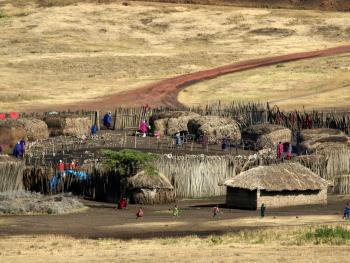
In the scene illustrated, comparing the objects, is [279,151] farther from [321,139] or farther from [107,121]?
[107,121]

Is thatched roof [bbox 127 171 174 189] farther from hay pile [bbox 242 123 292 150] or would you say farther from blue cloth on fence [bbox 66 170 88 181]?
hay pile [bbox 242 123 292 150]

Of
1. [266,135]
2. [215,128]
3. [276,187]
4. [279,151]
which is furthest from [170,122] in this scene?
[276,187]

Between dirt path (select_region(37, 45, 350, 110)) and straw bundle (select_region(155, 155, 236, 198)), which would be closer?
straw bundle (select_region(155, 155, 236, 198))

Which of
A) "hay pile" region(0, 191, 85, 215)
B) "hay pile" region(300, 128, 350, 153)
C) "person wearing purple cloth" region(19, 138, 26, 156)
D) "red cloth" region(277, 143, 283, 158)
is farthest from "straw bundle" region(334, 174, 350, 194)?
"person wearing purple cloth" region(19, 138, 26, 156)

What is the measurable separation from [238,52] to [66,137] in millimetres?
43432

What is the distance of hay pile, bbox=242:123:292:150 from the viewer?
7012 centimetres

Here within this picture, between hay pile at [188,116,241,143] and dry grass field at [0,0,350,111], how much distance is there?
16.2 metres

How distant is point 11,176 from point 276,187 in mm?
11637

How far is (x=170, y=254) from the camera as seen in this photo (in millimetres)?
42531

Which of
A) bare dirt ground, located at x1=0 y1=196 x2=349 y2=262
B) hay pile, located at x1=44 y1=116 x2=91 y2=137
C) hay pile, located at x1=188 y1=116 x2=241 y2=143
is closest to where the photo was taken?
bare dirt ground, located at x1=0 y1=196 x2=349 y2=262

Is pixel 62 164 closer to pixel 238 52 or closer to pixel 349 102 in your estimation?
pixel 349 102

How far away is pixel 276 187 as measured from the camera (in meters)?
56.3

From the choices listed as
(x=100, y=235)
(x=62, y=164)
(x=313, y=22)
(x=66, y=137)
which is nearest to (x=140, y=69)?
(x=313, y=22)

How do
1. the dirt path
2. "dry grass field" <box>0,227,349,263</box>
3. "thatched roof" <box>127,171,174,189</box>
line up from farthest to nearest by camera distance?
1. the dirt path
2. "thatched roof" <box>127,171,174,189</box>
3. "dry grass field" <box>0,227,349,263</box>
